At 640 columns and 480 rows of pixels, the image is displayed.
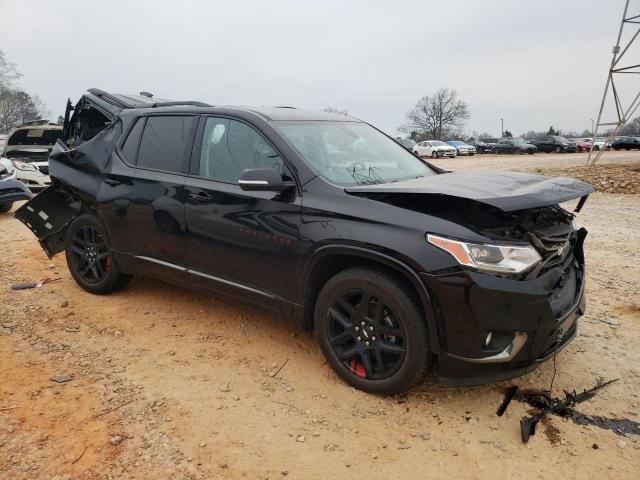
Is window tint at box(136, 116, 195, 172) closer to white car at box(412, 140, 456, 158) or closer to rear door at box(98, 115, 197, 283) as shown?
rear door at box(98, 115, 197, 283)

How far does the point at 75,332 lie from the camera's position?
4.12m

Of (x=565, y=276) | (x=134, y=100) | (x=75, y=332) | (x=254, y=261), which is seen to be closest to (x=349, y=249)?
(x=254, y=261)

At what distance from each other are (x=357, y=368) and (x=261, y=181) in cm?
134

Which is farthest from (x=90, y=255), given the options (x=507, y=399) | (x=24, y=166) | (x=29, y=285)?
(x=24, y=166)

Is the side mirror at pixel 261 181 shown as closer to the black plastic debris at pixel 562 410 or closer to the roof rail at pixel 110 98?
the black plastic debris at pixel 562 410

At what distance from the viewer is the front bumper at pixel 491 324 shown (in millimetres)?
2684

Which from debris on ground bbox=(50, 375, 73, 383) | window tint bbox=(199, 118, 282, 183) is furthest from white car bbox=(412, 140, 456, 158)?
debris on ground bbox=(50, 375, 73, 383)

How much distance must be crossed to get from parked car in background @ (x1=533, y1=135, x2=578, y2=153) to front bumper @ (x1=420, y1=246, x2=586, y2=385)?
42.6 meters

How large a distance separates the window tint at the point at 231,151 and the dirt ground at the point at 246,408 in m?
1.33

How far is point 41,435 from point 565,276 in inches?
127

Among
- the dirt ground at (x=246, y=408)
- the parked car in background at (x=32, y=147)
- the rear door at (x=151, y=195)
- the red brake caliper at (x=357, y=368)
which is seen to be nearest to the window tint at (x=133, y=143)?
the rear door at (x=151, y=195)

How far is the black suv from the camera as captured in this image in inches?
109

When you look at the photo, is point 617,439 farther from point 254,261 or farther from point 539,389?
point 254,261

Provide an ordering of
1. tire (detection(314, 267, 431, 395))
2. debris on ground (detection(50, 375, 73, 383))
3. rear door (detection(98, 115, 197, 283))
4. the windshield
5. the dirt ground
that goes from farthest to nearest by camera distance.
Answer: rear door (detection(98, 115, 197, 283)), the windshield, debris on ground (detection(50, 375, 73, 383)), tire (detection(314, 267, 431, 395)), the dirt ground
